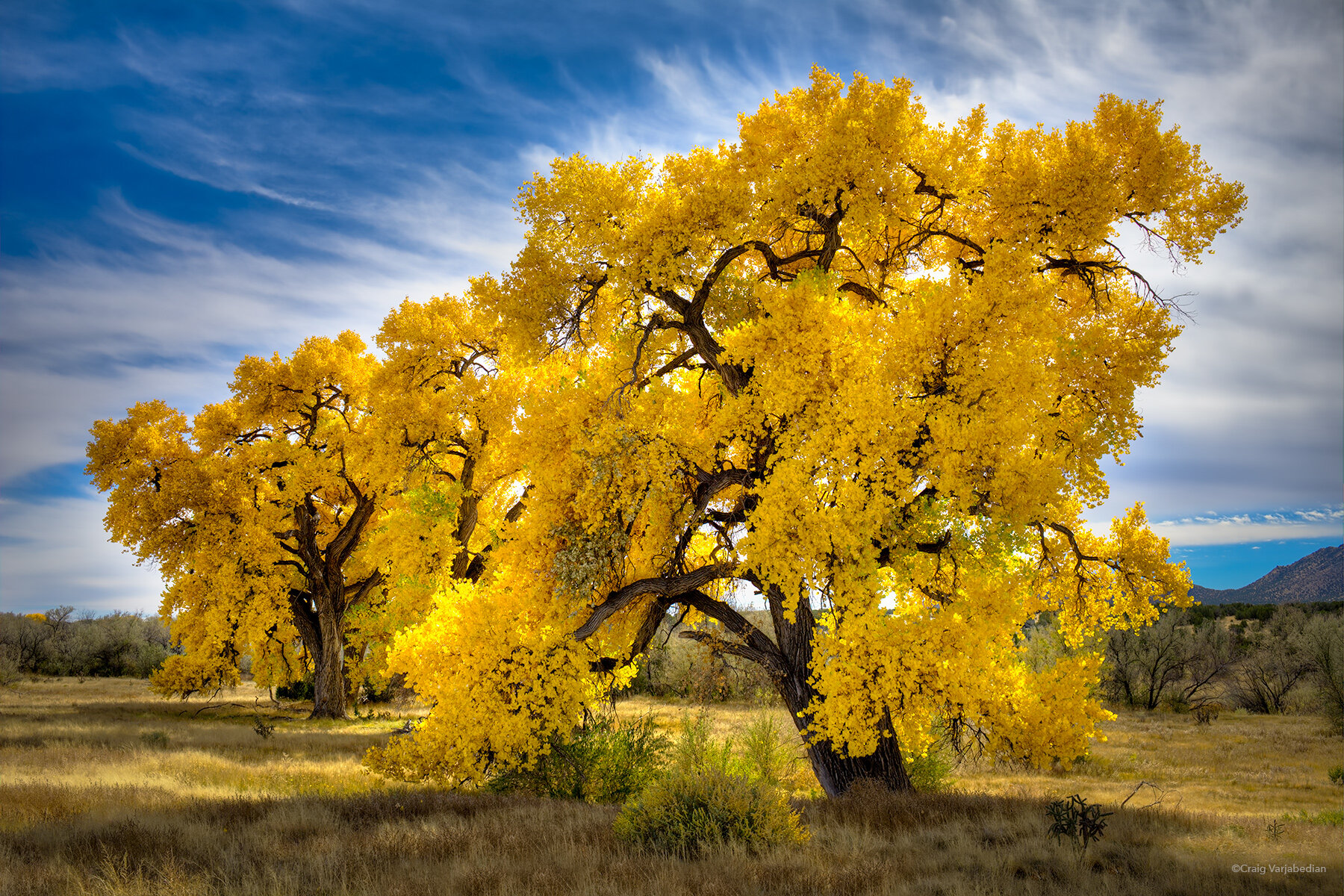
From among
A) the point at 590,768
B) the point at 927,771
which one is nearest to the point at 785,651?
the point at 590,768

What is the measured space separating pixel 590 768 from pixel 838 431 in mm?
8278

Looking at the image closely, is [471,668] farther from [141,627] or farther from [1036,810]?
[141,627]

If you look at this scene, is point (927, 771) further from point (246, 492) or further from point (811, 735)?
point (246, 492)

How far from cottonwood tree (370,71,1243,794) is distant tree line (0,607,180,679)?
50791 millimetres

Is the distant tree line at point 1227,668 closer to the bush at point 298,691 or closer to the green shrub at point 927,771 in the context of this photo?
the green shrub at point 927,771

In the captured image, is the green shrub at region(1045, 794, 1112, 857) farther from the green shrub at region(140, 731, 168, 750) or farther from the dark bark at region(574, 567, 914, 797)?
the green shrub at region(140, 731, 168, 750)

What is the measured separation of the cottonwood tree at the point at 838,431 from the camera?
1146 cm

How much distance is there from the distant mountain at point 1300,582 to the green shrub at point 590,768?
83.1m

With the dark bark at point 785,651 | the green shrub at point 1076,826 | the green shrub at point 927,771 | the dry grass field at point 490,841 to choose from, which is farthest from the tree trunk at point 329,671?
the green shrub at point 1076,826

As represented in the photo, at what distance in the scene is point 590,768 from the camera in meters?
14.3

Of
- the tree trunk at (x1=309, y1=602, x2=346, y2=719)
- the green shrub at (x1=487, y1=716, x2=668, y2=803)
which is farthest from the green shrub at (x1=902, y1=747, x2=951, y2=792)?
the tree trunk at (x1=309, y1=602, x2=346, y2=719)

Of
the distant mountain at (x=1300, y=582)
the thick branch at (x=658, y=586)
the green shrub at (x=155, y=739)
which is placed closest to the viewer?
the thick branch at (x=658, y=586)

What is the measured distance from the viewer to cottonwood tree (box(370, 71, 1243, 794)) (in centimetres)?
1146

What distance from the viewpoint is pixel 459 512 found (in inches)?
931
